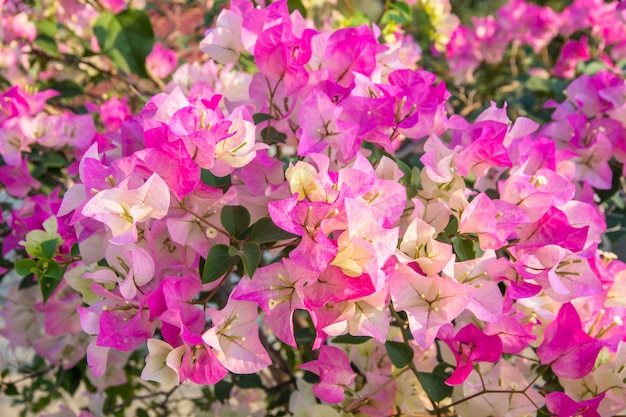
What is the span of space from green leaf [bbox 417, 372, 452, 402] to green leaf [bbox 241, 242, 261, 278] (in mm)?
235

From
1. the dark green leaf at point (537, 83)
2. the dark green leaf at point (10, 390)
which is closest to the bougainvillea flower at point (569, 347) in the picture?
the dark green leaf at point (537, 83)

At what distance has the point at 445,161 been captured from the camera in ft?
1.94

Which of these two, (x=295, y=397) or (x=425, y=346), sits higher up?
(x=425, y=346)

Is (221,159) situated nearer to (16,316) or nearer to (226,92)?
(226,92)

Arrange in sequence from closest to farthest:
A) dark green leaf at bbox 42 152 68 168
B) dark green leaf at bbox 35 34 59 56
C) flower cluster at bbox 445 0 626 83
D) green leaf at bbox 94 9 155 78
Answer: dark green leaf at bbox 42 152 68 168 < green leaf at bbox 94 9 155 78 < dark green leaf at bbox 35 34 59 56 < flower cluster at bbox 445 0 626 83

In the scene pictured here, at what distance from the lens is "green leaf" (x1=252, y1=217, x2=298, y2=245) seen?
54 centimetres

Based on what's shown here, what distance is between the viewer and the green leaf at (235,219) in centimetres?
55

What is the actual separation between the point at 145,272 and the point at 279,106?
227 millimetres

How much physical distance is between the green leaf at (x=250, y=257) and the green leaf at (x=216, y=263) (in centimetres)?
2

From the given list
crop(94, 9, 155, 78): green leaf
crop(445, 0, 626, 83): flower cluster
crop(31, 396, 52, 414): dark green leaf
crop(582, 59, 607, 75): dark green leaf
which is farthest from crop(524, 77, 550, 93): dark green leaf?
crop(31, 396, 52, 414): dark green leaf

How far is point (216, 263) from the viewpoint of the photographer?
53 cm

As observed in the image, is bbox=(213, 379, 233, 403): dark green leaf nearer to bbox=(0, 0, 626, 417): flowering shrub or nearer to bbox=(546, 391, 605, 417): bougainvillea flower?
bbox=(0, 0, 626, 417): flowering shrub

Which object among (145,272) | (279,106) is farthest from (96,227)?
(279,106)

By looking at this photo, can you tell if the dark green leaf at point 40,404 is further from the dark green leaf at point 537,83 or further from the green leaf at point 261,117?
the dark green leaf at point 537,83
